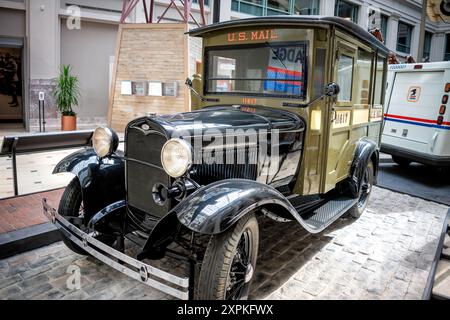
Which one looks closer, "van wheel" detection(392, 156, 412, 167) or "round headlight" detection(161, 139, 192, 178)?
"round headlight" detection(161, 139, 192, 178)

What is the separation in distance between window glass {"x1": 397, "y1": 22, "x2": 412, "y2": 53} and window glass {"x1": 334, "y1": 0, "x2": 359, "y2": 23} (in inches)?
183

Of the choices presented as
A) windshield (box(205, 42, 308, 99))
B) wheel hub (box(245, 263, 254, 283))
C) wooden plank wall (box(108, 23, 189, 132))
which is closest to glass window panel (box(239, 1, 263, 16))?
wooden plank wall (box(108, 23, 189, 132))

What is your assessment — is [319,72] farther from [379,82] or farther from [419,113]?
[419,113]

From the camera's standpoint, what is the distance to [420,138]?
277 inches

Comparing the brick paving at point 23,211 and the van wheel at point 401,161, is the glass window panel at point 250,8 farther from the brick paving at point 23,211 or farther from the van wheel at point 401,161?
the brick paving at point 23,211

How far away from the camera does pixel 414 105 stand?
7.18 m

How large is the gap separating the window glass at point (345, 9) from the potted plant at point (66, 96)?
13.3 m

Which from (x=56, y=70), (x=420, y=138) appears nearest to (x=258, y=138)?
(x=420, y=138)

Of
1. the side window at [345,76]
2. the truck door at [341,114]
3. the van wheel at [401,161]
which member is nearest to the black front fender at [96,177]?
the truck door at [341,114]

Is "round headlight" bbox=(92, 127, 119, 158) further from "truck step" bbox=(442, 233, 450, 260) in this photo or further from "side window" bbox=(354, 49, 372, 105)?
"truck step" bbox=(442, 233, 450, 260)

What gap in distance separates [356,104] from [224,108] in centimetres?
167

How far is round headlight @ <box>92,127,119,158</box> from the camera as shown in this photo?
122 inches

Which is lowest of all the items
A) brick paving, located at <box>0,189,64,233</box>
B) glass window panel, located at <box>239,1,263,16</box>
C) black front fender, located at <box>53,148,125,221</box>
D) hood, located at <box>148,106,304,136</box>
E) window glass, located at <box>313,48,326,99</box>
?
brick paving, located at <box>0,189,64,233</box>
